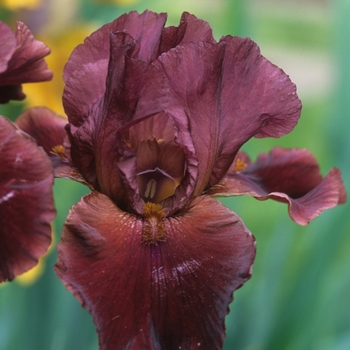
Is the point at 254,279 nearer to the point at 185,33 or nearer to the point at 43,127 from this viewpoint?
the point at 43,127

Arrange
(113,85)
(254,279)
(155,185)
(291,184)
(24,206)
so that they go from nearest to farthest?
1. (24,206)
2. (113,85)
3. (155,185)
4. (291,184)
5. (254,279)

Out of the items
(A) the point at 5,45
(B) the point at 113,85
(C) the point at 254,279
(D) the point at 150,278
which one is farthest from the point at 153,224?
(C) the point at 254,279

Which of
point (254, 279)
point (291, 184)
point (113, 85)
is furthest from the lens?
point (254, 279)

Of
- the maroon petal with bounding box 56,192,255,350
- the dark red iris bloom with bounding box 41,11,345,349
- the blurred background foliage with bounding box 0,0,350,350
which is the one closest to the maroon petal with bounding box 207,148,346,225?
the dark red iris bloom with bounding box 41,11,345,349

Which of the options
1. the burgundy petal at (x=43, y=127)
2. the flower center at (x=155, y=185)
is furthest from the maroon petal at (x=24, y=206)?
the burgundy petal at (x=43, y=127)

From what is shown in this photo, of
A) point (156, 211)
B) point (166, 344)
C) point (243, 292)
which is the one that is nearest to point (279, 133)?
point (156, 211)

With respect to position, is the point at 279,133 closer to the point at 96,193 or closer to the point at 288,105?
the point at 288,105
